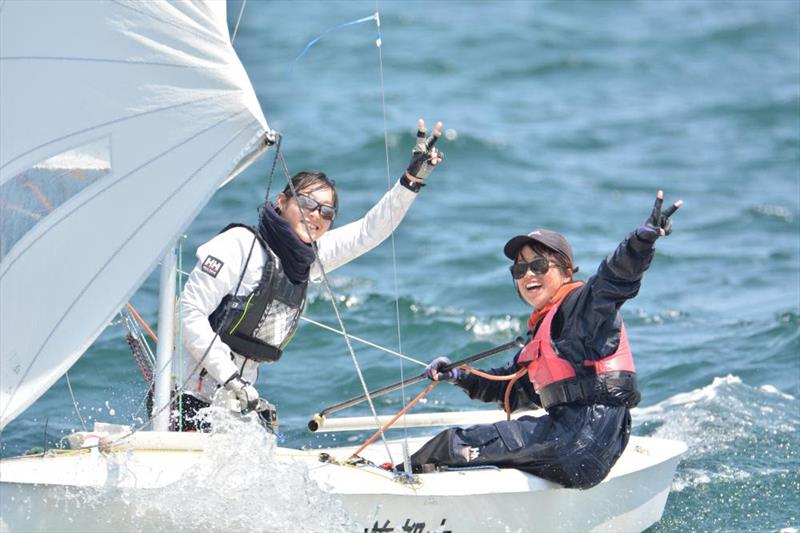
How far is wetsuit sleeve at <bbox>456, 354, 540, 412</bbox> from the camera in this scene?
5.22 metres

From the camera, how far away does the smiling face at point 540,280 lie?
4801 millimetres

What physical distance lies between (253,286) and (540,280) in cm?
110

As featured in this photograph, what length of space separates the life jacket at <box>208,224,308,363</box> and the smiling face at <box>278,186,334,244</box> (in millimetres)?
138

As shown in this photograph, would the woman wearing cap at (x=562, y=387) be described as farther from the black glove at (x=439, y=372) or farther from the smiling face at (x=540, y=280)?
the black glove at (x=439, y=372)

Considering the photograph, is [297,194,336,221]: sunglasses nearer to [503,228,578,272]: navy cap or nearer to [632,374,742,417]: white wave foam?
[503,228,578,272]: navy cap

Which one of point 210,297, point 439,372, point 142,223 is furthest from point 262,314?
point 142,223

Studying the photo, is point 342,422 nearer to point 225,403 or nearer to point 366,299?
point 225,403

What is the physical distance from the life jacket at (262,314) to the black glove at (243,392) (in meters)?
0.21

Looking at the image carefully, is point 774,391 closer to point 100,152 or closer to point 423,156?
point 423,156

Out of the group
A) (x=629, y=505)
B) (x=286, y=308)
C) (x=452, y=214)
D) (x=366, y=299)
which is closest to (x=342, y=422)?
(x=286, y=308)

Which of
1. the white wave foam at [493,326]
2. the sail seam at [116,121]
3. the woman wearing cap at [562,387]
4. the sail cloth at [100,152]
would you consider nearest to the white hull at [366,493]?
the woman wearing cap at [562,387]

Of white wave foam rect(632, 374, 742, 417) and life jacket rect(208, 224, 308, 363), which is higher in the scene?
life jacket rect(208, 224, 308, 363)

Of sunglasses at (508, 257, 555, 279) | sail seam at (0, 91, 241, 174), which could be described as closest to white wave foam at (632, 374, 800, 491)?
sunglasses at (508, 257, 555, 279)

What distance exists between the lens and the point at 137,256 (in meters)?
3.93
